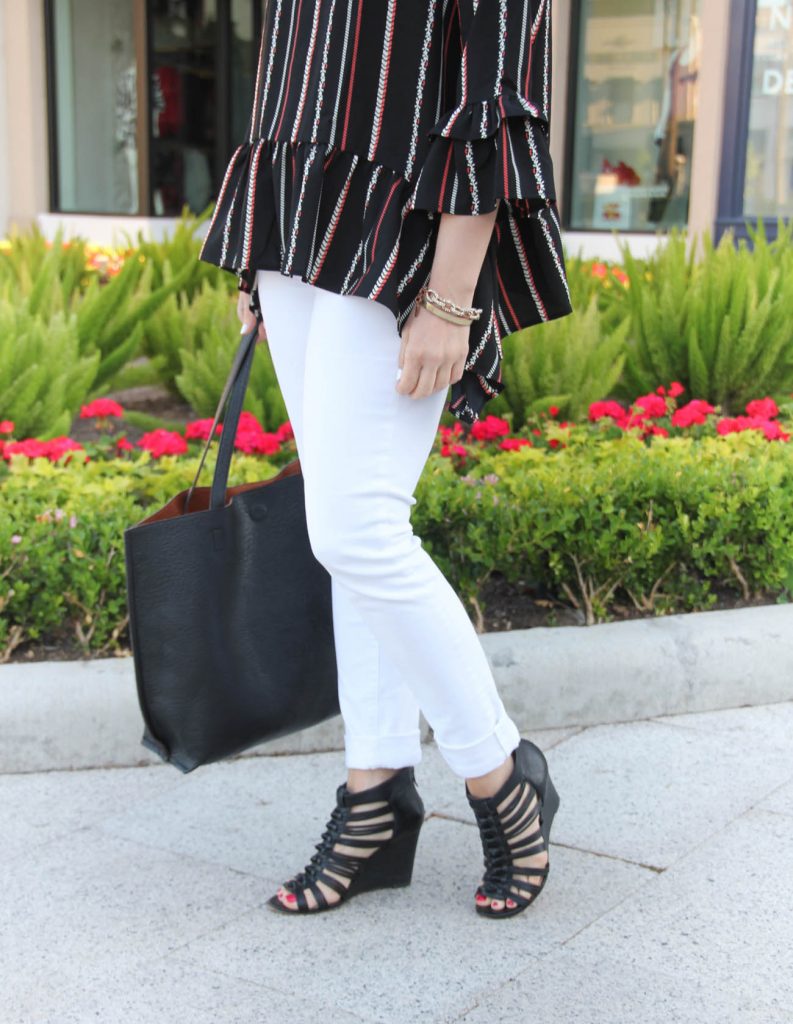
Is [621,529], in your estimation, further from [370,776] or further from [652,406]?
[370,776]

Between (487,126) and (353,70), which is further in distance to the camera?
(353,70)

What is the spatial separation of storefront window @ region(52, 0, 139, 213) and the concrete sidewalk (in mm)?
10629

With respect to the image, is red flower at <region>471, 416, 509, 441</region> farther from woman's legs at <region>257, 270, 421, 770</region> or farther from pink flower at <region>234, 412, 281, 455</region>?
woman's legs at <region>257, 270, 421, 770</region>

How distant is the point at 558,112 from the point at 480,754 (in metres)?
9.25

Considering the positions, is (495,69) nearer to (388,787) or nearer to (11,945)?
(388,787)

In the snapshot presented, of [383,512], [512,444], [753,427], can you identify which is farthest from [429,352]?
Answer: [753,427]

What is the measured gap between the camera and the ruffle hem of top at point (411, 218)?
1.68 meters

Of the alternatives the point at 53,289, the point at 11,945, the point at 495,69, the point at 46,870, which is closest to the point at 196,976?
the point at 11,945

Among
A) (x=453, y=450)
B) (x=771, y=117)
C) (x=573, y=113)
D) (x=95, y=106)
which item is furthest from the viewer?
(x=95, y=106)

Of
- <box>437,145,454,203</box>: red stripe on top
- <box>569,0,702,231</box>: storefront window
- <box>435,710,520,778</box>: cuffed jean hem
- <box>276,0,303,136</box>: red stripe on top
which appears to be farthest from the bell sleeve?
<box>569,0,702,231</box>: storefront window

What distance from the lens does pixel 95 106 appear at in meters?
12.5

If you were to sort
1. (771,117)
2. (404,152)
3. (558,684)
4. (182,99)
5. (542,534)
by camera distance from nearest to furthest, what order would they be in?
(404,152), (558,684), (542,534), (771,117), (182,99)

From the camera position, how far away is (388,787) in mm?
2088

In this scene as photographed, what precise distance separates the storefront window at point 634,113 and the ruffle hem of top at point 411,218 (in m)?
8.75
